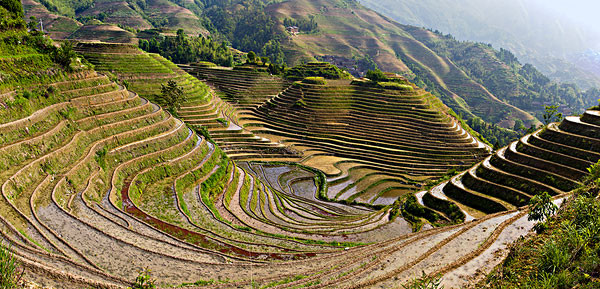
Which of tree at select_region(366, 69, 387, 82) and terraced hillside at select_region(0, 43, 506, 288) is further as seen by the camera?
tree at select_region(366, 69, 387, 82)

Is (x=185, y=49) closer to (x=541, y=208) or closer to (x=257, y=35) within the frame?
(x=257, y=35)

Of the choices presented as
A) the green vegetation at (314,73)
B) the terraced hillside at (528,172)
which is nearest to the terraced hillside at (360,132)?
the green vegetation at (314,73)

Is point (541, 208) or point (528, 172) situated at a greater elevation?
point (541, 208)

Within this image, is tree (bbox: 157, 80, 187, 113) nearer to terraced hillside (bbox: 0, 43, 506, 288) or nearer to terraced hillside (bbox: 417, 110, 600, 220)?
terraced hillside (bbox: 0, 43, 506, 288)

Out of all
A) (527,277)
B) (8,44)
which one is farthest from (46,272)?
(8,44)

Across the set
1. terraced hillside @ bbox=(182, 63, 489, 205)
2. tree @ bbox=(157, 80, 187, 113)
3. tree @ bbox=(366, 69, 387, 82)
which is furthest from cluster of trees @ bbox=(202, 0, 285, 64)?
tree @ bbox=(157, 80, 187, 113)

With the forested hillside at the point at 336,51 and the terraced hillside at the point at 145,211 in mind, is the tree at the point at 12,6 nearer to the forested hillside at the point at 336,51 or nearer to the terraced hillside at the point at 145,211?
the terraced hillside at the point at 145,211

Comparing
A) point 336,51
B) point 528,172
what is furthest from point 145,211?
point 336,51
